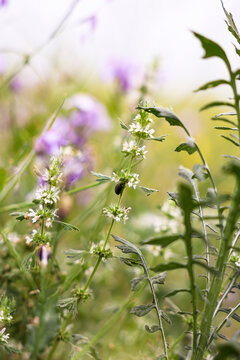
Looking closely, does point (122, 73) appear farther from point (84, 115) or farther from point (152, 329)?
point (152, 329)

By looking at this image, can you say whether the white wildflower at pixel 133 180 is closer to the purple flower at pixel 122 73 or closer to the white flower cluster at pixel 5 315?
the white flower cluster at pixel 5 315

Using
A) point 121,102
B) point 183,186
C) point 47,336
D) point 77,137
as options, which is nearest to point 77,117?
point 77,137

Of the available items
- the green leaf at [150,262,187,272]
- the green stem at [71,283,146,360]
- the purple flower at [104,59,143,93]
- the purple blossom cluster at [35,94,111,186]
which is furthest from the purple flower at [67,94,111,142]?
the green leaf at [150,262,187,272]

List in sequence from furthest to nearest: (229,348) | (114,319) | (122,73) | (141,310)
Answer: (122,73) < (114,319) < (141,310) < (229,348)

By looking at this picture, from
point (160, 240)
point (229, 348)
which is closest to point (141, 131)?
point (160, 240)

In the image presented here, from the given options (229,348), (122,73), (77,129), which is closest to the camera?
(229,348)

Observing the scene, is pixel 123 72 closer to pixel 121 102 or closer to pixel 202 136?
pixel 121 102
